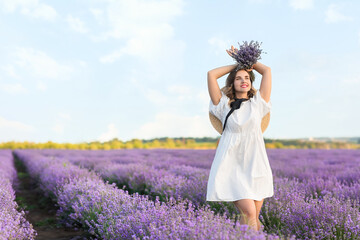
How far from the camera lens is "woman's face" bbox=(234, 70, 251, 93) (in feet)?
8.74

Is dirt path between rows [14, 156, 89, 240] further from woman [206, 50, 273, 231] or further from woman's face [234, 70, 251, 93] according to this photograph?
woman's face [234, 70, 251, 93]

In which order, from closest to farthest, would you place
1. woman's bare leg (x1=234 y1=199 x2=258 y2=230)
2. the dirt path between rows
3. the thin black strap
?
woman's bare leg (x1=234 y1=199 x2=258 y2=230)
the thin black strap
the dirt path between rows

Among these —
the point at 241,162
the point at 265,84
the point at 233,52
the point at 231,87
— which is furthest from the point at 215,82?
the point at 241,162

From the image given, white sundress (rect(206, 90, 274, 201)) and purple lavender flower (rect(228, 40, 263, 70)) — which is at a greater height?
purple lavender flower (rect(228, 40, 263, 70))

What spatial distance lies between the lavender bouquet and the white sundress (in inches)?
12.9

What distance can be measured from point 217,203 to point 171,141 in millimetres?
33797

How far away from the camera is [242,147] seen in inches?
96.9

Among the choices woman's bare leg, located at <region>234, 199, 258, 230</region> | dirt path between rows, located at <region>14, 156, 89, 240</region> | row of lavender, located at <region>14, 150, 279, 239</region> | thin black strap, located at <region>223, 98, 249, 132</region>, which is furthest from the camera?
dirt path between rows, located at <region>14, 156, 89, 240</region>

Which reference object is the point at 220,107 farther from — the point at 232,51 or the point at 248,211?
the point at 248,211

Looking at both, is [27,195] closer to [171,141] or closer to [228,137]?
[228,137]

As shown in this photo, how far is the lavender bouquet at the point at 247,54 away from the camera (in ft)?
8.53

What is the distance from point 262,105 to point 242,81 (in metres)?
0.27

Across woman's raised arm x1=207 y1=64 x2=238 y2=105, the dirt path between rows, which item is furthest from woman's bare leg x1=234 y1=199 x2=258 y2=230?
the dirt path between rows

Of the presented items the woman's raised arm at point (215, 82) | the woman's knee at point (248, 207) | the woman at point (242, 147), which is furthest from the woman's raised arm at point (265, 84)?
the woman's knee at point (248, 207)
